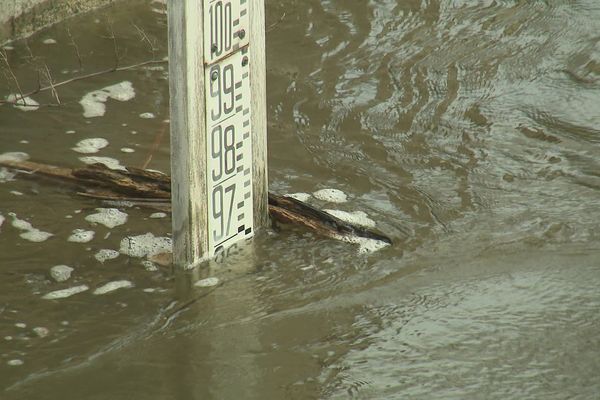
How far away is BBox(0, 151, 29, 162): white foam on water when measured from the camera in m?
5.46

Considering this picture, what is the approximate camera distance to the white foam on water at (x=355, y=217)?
488 centimetres

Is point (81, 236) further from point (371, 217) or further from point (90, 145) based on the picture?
point (371, 217)

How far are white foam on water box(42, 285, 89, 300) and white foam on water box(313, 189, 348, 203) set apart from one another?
1304 mm

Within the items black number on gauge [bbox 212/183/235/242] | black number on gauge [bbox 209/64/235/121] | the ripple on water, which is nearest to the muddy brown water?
the ripple on water

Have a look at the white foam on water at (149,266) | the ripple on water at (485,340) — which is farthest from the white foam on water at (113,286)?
the ripple on water at (485,340)

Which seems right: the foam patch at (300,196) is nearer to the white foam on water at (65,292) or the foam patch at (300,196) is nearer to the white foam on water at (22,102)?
the white foam on water at (65,292)

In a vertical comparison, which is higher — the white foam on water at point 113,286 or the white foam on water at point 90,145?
the white foam on water at point 90,145

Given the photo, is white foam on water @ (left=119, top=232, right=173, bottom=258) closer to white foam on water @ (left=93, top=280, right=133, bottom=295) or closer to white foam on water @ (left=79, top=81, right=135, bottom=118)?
white foam on water @ (left=93, top=280, right=133, bottom=295)

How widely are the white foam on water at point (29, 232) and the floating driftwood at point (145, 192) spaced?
1.21 feet

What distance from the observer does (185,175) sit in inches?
171

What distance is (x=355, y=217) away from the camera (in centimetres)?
493

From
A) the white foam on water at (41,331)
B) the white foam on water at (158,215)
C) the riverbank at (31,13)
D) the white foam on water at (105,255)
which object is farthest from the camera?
the riverbank at (31,13)

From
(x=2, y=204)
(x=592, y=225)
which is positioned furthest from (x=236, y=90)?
(x=592, y=225)

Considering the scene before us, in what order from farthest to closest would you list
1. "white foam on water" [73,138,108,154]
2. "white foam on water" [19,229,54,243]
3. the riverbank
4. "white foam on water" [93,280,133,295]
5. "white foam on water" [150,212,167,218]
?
the riverbank, "white foam on water" [73,138,108,154], "white foam on water" [150,212,167,218], "white foam on water" [19,229,54,243], "white foam on water" [93,280,133,295]
